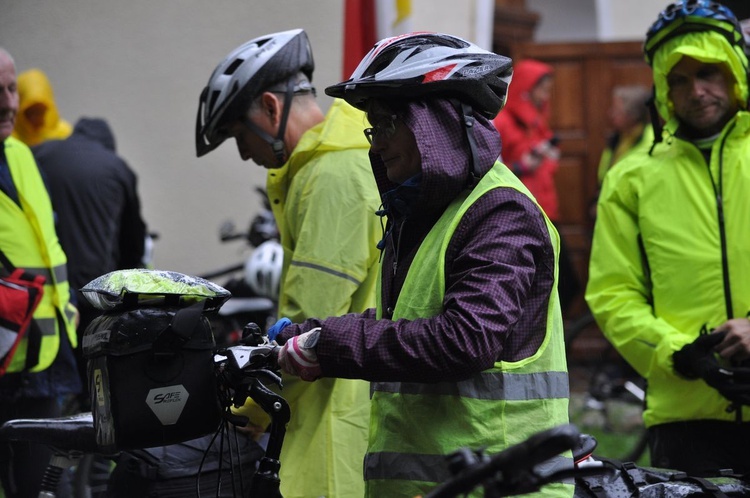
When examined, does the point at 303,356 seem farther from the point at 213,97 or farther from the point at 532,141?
the point at 532,141

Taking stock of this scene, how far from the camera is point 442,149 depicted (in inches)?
113

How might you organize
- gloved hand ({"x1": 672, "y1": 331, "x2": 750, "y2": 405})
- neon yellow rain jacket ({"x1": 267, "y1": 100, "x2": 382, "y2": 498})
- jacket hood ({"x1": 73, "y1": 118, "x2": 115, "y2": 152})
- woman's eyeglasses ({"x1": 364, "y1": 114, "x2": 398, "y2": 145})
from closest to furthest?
woman's eyeglasses ({"x1": 364, "y1": 114, "x2": 398, "y2": 145}) → neon yellow rain jacket ({"x1": 267, "y1": 100, "x2": 382, "y2": 498}) → gloved hand ({"x1": 672, "y1": 331, "x2": 750, "y2": 405}) → jacket hood ({"x1": 73, "y1": 118, "x2": 115, "y2": 152})

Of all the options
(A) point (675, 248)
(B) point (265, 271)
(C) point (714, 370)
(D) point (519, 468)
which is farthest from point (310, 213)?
(B) point (265, 271)

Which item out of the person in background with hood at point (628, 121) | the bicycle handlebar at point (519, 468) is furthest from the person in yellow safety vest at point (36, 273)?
the person in background with hood at point (628, 121)

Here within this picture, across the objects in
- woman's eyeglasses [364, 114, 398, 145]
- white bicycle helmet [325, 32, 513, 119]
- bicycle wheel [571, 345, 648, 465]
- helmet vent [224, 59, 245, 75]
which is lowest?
bicycle wheel [571, 345, 648, 465]

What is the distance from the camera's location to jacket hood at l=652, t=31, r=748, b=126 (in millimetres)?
4305

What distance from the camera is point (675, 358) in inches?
161

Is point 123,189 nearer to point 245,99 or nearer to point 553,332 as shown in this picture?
point 245,99

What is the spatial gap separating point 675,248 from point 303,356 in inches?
74.4

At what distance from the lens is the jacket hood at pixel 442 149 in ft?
9.32

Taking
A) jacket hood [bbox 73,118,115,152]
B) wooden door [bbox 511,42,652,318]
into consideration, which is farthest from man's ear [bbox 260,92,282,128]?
wooden door [bbox 511,42,652,318]

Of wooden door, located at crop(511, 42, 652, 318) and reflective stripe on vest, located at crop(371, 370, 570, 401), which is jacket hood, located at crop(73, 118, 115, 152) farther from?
wooden door, located at crop(511, 42, 652, 318)

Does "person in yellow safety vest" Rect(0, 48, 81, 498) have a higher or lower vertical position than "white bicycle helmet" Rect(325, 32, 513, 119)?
lower

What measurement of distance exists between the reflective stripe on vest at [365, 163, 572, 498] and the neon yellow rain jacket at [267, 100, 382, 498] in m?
0.84
